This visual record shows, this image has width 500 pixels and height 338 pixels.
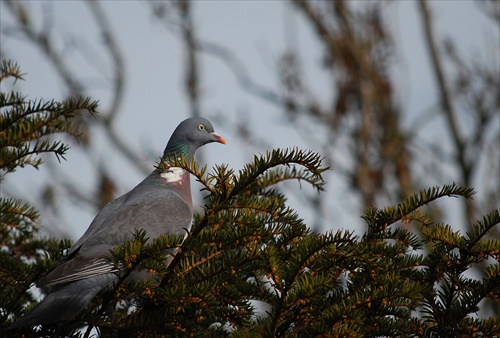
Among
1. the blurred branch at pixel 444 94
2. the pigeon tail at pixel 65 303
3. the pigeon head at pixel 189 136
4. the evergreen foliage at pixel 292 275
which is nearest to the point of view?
the evergreen foliage at pixel 292 275

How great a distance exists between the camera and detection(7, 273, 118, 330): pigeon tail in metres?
2.41

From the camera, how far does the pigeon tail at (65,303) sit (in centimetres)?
→ 241

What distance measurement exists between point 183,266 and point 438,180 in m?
8.59

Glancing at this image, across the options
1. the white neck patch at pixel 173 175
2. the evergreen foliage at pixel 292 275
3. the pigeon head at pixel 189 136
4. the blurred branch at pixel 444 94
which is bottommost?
the evergreen foliage at pixel 292 275

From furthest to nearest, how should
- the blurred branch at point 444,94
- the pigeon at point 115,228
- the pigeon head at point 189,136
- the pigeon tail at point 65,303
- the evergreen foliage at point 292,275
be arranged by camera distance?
the blurred branch at point 444,94
the pigeon head at point 189,136
the pigeon at point 115,228
the pigeon tail at point 65,303
the evergreen foliage at point 292,275

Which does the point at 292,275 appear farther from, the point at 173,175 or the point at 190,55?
the point at 190,55

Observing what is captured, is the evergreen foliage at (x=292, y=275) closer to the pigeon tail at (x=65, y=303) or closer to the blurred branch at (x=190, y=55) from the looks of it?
the pigeon tail at (x=65, y=303)

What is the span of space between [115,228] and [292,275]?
1.66 meters

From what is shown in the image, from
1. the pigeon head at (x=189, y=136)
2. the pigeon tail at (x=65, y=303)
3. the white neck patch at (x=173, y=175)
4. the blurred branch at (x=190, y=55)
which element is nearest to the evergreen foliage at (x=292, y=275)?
the pigeon tail at (x=65, y=303)

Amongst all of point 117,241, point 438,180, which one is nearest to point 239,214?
point 117,241

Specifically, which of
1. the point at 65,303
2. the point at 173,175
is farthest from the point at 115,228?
the point at 65,303

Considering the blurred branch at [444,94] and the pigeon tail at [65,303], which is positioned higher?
the blurred branch at [444,94]

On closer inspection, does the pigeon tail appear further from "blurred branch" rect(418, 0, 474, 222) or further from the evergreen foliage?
"blurred branch" rect(418, 0, 474, 222)

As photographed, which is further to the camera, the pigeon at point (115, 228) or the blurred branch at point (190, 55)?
the blurred branch at point (190, 55)
